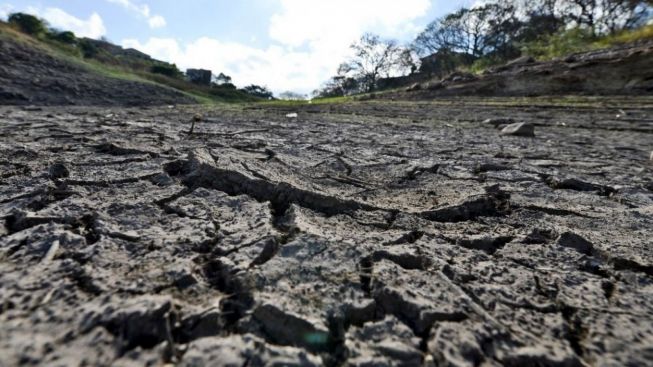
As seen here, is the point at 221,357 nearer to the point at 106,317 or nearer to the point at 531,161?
the point at 106,317

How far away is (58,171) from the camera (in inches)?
69.1

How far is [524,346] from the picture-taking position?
0.76 m

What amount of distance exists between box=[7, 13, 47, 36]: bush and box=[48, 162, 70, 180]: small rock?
15.2 meters

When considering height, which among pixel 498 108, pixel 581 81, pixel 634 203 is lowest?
pixel 634 203

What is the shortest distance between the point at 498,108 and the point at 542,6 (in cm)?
1639

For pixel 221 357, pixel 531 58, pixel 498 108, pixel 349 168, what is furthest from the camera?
pixel 531 58

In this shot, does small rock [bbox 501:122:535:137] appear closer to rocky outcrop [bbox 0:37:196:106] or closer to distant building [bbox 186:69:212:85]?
rocky outcrop [bbox 0:37:196:106]

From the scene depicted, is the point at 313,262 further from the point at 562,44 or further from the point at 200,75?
the point at 200,75

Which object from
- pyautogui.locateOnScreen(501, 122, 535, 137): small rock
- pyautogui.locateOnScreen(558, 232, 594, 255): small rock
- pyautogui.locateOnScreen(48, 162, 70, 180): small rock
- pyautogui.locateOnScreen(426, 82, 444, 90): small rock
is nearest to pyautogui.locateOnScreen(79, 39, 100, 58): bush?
pyautogui.locateOnScreen(426, 82, 444, 90): small rock

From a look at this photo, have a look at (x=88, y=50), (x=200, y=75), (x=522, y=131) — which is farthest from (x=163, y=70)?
(x=522, y=131)

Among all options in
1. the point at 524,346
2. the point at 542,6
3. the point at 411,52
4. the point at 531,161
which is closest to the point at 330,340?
the point at 524,346

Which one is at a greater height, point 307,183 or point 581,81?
point 581,81

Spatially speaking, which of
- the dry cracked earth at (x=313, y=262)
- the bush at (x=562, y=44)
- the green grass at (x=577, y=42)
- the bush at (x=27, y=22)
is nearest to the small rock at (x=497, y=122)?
the dry cracked earth at (x=313, y=262)

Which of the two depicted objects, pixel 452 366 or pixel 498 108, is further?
pixel 498 108
